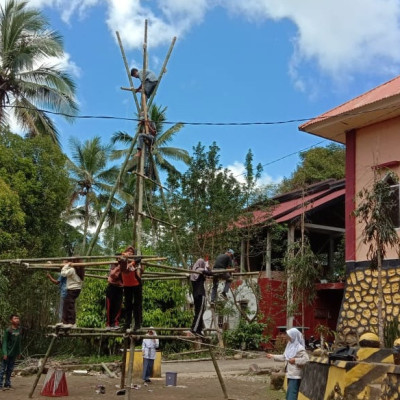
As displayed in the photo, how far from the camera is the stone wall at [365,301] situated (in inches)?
582

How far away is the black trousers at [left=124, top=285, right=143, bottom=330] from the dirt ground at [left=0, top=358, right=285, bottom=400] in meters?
1.82

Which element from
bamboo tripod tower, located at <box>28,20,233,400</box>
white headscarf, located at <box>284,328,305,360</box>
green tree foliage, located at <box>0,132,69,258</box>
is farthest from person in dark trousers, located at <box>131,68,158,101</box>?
green tree foliage, located at <box>0,132,69,258</box>

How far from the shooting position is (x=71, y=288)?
10.3m

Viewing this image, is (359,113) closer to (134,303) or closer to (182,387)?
(182,387)

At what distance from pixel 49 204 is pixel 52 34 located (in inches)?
289

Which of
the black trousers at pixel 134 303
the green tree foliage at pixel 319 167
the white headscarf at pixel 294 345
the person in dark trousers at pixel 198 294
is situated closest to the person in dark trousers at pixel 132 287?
the black trousers at pixel 134 303

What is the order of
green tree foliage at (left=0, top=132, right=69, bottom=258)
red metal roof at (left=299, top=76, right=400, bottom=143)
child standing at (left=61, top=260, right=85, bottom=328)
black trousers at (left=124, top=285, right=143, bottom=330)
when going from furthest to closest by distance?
green tree foliage at (left=0, top=132, right=69, bottom=258) < red metal roof at (left=299, top=76, right=400, bottom=143) < black trousers at (left=124, top=285, right=143, bottom=330) < child standing at (left=61, top=260, right=85, bottom=328)

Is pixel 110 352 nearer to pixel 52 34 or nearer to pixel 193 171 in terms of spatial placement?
pixel 193 171

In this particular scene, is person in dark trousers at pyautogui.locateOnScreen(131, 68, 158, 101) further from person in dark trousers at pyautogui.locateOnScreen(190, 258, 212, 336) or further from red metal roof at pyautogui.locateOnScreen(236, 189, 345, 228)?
red metal roof at pyautogui.locateOnScreen(236, 189, 345, 228)

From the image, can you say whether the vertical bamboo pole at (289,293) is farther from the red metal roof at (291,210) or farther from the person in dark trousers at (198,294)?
the person in dark trousers at (198,294)

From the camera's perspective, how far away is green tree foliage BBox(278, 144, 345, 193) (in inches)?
1252

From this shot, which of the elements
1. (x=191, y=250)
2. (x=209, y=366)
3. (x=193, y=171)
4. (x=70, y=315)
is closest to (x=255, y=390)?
(x=70, y=315)

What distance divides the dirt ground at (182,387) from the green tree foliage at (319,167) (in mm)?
16754

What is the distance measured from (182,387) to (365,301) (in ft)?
18.4
